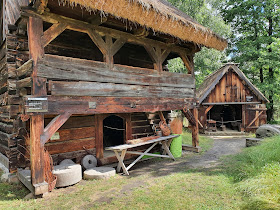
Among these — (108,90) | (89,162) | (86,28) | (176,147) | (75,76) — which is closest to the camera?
(75,76)

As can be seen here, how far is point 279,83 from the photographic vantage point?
1470cm

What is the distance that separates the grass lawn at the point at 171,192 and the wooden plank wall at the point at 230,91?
8162 millimetres

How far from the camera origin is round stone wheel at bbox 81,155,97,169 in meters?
5.61

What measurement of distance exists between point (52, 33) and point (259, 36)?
16.1 m

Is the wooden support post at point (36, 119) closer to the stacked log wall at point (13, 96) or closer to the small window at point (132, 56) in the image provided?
the stacked log wall at point (13, 96)

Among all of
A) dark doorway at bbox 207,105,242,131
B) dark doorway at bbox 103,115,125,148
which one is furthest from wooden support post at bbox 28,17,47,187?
dark doorway at bbox 207,105,242,131

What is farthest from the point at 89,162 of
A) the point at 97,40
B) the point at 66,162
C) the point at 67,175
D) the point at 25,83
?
the point at 97,40

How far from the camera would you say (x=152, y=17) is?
4.86 meters

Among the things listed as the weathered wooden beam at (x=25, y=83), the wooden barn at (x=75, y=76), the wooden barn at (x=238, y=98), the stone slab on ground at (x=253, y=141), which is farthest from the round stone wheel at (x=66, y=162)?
the wooden barn at (x=238, y=98)

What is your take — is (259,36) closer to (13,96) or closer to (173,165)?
(173,165)

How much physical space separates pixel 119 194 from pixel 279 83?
1507 cm

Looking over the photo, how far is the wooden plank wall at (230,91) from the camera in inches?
517

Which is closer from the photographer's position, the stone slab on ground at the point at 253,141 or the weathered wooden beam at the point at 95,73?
the weathered wooden beam at the point at 95,73

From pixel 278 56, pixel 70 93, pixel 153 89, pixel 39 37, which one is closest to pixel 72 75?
pixel 70 93
